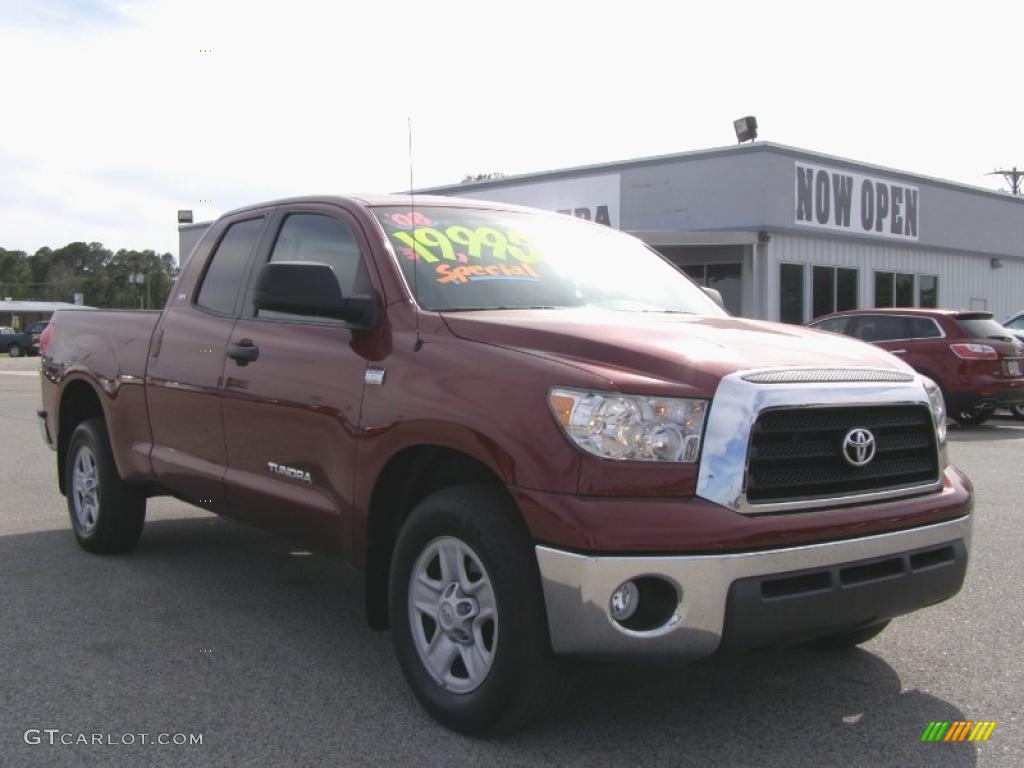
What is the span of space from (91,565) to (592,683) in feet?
10.7

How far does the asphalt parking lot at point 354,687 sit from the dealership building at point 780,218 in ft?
52.3

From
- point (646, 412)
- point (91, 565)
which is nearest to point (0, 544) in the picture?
point (91, 565)

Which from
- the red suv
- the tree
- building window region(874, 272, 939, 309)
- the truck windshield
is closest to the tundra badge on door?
the truck windshield

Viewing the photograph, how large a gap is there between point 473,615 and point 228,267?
258 cm

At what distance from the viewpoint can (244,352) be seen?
4.66 metres

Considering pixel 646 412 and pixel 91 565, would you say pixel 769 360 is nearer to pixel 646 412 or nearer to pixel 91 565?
pixel 646 412

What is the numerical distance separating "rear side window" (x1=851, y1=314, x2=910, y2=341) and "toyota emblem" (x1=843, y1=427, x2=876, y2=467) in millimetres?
11668

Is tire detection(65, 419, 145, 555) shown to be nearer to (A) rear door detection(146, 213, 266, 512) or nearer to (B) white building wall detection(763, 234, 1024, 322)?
(A) rear door detection(146, 213, 266, 512)

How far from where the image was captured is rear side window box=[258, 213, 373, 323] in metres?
4.36

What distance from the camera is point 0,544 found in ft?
21.1

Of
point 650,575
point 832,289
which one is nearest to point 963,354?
point 832,289

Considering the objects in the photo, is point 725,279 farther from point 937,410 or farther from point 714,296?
point 937,410

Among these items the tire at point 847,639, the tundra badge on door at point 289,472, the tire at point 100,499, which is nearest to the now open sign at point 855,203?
the tire at point 100,499

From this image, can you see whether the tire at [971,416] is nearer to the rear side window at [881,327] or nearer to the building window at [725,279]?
the rear side window at [881,327]
